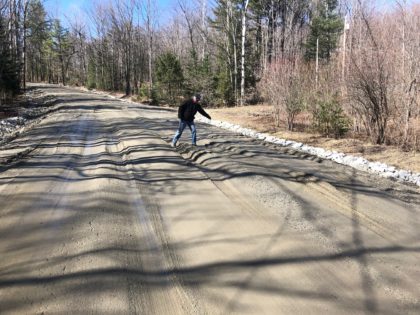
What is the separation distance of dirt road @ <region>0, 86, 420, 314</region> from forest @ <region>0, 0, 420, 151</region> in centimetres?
455

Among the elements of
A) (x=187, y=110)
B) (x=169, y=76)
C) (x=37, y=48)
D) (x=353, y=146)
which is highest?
(x=37, y=48)

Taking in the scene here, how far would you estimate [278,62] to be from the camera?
54.5 feet

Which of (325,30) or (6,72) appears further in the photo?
(325,30)

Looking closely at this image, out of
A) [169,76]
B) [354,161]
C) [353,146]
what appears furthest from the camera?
[169,76]

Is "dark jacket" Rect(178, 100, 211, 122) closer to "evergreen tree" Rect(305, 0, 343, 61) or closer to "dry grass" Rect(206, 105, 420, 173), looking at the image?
"dry grass" Rect(206, 105, 420, 173)

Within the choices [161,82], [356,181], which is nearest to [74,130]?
[356,181]

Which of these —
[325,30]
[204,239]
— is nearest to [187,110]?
[204,239]

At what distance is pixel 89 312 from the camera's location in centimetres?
339

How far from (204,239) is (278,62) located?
13.2 metres

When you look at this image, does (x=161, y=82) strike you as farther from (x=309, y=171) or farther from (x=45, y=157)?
(x=309, y=171)

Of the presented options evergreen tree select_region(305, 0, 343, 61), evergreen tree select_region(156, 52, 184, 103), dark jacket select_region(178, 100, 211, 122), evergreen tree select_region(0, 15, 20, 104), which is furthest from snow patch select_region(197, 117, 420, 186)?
evergreen tree select_region(305, 0, 343, 61)

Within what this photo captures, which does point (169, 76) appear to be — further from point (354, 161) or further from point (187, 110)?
point (354, 161)

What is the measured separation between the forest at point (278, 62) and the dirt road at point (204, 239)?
4.55m

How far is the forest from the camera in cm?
1196
